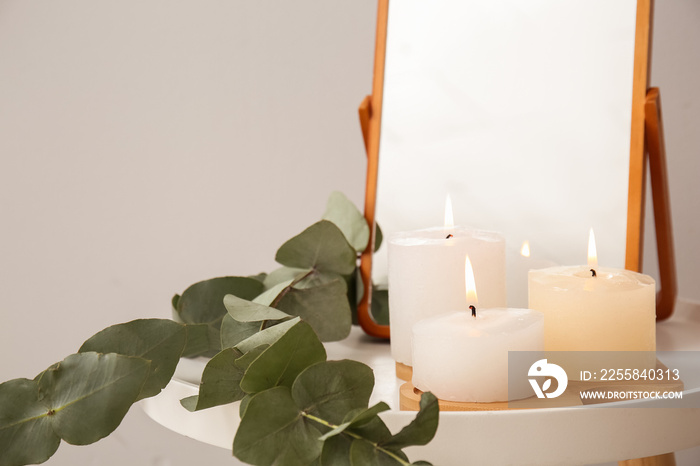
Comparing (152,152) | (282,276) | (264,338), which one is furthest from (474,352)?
(152,152)

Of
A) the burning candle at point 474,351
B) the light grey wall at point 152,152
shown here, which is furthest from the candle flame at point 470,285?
the light grey wall at point 152,152

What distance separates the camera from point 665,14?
686 millimetres

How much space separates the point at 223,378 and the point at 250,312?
62 mm

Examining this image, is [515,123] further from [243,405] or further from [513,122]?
[243,405]

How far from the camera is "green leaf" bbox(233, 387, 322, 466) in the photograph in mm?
272

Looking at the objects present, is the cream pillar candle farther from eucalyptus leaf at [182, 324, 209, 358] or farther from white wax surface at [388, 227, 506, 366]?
eucalyptus leaf at [182, 324, 209, 358]

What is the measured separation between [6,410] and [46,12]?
620 mm

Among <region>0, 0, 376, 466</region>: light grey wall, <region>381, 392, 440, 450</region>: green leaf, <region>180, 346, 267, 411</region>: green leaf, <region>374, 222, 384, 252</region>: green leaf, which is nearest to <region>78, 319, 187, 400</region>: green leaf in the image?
<region>180, 346, 267, 411</region>: green leaf

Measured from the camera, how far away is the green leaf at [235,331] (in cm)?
39

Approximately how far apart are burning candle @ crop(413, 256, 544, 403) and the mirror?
0.17m

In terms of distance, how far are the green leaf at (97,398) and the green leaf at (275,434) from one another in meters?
0.06

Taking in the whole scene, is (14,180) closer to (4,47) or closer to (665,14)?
(4,47)

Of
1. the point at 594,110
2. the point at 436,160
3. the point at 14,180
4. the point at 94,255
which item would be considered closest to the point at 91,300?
the point at 94,255

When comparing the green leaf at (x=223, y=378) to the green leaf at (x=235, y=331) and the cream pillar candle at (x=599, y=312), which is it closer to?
the green leaf at (x=235, y=331)
